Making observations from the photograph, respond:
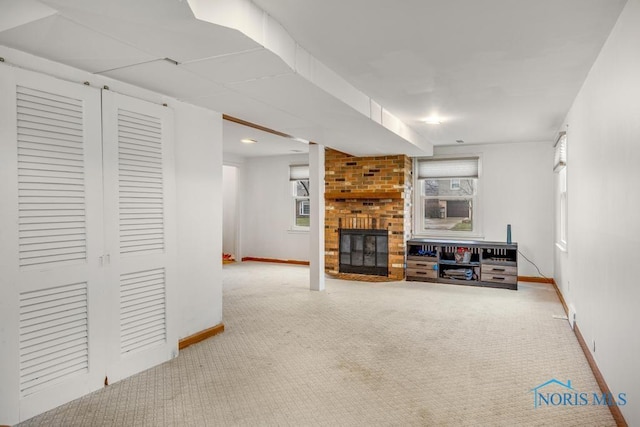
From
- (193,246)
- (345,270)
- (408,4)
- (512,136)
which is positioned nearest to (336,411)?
(193,246)

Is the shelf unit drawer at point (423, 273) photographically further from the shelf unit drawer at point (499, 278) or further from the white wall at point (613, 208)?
the white wall at point (613, 208)

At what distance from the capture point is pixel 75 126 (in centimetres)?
268

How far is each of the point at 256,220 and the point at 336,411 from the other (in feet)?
22.3

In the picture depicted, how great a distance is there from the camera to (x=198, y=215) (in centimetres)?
381

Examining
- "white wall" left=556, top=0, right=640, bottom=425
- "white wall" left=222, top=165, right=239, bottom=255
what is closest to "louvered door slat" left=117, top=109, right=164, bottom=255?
"white wall" left=556, top=0, right=640, bottom=425

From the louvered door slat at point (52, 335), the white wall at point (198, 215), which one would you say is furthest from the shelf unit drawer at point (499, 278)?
the louvered door slat at point (52, 335)

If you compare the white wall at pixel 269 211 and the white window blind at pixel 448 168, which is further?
the white wall at pixel 269 211

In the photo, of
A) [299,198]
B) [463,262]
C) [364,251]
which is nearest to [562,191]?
[463,262]

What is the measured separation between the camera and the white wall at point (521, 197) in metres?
6.70

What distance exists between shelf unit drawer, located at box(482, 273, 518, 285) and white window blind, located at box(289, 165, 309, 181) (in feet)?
13.3

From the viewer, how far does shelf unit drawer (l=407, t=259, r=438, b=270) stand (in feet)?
22.0

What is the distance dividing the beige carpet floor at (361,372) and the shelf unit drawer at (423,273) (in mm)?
1379

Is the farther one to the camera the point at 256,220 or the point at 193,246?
the point at 256,220

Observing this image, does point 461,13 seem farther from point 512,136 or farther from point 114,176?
point 512,136
